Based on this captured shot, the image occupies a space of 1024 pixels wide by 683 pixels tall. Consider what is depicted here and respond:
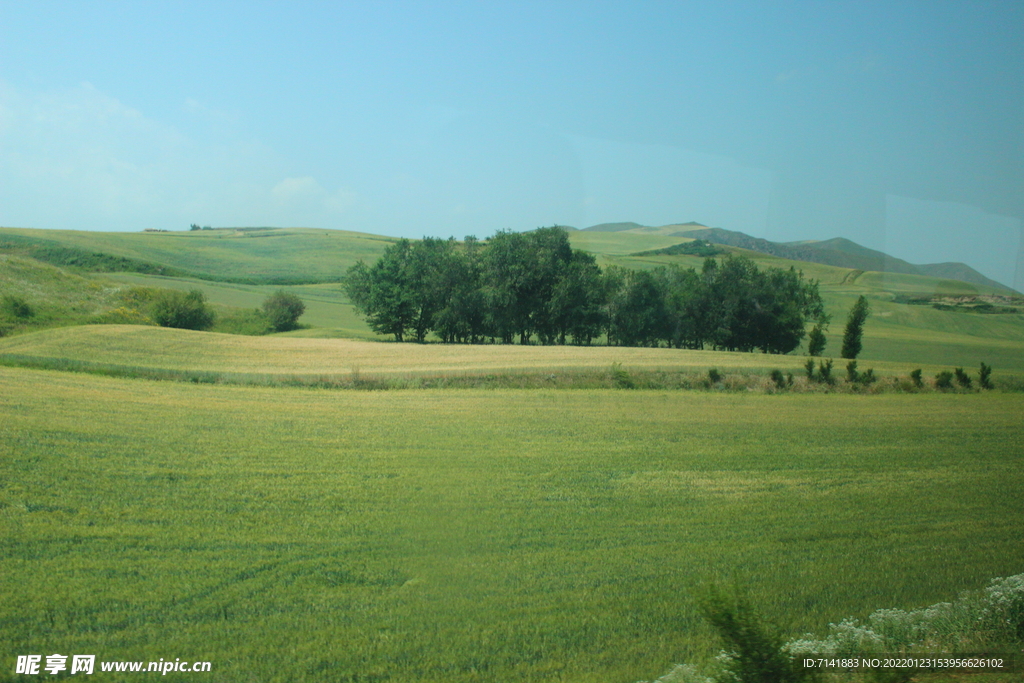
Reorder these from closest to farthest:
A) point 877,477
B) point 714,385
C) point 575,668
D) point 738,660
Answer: point 738,660
point 575,668
point 877,477
point 714,385

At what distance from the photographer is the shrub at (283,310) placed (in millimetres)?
15414

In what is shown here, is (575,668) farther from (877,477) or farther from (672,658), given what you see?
(877,477)

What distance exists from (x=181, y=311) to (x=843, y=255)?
514 inches

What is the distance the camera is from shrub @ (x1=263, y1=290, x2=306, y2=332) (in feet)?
50.6

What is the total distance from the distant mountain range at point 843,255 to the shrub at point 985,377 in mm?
3412

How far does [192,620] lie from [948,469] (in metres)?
9.36

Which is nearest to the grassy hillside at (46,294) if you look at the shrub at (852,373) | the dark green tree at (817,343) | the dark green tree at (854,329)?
the shrub at (852,373)

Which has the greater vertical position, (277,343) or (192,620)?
(277,343)

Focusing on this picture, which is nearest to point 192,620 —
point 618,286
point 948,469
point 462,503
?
point 462,503

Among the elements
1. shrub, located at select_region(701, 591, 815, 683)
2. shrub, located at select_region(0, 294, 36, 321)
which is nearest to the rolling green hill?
shrub, located at select_region(0, 294, 36, 321)

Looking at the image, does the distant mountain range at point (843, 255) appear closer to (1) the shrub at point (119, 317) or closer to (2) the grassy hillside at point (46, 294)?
(1) the shrub at point (119, 317)

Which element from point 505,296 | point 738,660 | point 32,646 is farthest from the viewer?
point 505,296

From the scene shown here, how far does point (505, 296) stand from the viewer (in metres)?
20.2

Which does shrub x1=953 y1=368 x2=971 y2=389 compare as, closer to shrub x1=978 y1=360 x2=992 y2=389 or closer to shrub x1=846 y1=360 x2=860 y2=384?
shrub x1=978 y1=360 x2=992 y2=389
